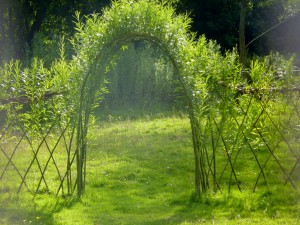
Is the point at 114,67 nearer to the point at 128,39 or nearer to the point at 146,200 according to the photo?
the point at 128,39

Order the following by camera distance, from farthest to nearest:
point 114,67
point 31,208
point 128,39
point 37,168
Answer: point 37,168 < point 114,67 < point 128,39 < point 31,208

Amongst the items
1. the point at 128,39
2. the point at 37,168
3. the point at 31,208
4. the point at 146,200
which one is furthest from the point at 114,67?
the point at 37,168

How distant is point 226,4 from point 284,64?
62.0 feet

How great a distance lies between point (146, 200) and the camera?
1117 cm

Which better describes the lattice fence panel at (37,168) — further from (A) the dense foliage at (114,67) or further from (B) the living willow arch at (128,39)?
(B) the living willow arch at (128,39)

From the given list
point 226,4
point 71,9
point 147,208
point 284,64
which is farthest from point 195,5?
point 147,208

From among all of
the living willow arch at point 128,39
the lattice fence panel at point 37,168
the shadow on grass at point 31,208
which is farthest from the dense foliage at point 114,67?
the shadow on grass at point 31,208

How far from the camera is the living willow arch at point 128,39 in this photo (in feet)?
34.2

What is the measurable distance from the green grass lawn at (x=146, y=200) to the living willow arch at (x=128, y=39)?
0.64 m

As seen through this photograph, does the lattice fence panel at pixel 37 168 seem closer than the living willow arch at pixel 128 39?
No

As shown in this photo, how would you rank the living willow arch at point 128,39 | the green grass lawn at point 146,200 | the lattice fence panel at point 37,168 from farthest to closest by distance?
the lattice fence panel at point 37,168, the living willow arch at point 128,39, the green grass lawn at point 146,200

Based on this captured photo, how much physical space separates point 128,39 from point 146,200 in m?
2.84

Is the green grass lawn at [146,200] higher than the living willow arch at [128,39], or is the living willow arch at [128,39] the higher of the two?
the living willow arch at [128,39]

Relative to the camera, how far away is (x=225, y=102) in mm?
11250
